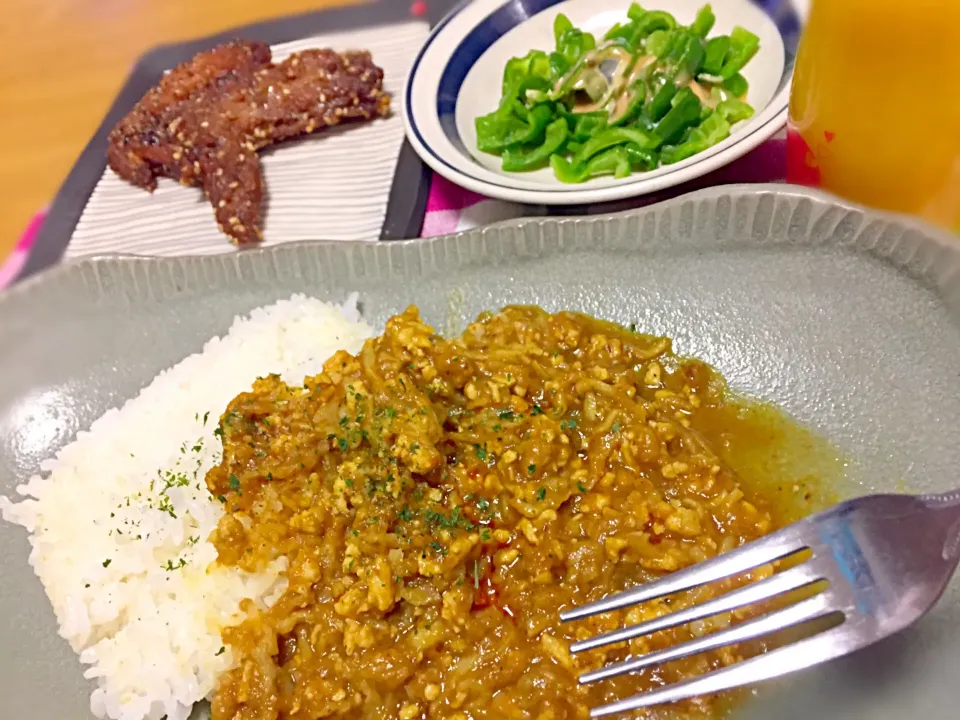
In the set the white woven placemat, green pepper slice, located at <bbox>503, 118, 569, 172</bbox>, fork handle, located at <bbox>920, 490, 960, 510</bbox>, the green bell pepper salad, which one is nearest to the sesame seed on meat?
the white woven placemat

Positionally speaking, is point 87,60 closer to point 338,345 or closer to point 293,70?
point 293,70

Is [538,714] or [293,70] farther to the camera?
[293,70]

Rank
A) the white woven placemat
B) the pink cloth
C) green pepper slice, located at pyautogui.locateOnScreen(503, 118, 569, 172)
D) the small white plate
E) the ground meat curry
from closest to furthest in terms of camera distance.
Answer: the ground meat curry → the small white plate → the pink cloth → green pepper slice, located at pyautogui.locateOnScreen(503, 118, 569, 172) → the white woven placemat

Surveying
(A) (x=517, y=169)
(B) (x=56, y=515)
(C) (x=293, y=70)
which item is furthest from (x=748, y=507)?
(C) (x=293, y=70)

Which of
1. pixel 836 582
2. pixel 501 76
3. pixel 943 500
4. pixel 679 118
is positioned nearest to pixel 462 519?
pixel 836 582

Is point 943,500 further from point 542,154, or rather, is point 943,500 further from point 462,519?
point 542,154

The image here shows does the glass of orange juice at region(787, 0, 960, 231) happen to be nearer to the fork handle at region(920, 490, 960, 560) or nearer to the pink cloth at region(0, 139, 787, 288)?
the pink cloth at region(0, 139, 787, 288)

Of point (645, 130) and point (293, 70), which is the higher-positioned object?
point (645, 130)

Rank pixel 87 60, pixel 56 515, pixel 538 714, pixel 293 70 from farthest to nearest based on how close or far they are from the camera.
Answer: pixel 87 60 < pixel 293 70 < pixel 56 515 < pixel 538 714
